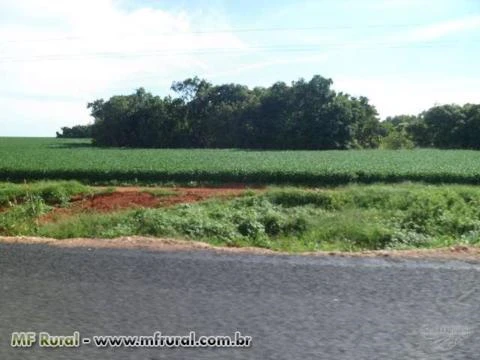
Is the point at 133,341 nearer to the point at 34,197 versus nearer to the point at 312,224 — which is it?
the point at 312,224

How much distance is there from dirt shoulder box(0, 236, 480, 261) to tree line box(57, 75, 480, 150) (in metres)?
48.7

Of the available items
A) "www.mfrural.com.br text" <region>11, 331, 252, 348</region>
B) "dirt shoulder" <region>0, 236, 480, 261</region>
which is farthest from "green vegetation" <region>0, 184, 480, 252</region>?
"www.mfrural.com.br text" <region>11, 331, 252, 348</region>

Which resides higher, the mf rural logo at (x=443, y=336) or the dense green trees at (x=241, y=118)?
the dense green trees at (x=241, y=118)

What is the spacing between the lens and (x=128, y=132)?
74.8 m

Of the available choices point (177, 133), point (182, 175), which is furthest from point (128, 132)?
point (182, 175)

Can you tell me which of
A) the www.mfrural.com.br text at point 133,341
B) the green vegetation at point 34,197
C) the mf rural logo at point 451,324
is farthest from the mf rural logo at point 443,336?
the green vegetation at point 34,197

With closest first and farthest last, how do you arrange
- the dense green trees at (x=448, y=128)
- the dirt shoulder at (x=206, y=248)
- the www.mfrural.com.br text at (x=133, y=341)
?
the www.mfrural.com.br text at (x=133, y=341) → the dirt shoulder at (x=206, y=248) → the dense green trees at (x=448, y=128)

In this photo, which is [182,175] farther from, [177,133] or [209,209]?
[177,133]

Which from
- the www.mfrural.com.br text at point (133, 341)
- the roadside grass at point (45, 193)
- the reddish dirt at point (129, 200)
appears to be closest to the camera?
the www.mfrural.com.br text at point (133, 341)

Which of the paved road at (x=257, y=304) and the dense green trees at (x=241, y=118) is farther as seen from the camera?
the dense green trees at (x=241, y=118)

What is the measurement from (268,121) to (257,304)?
2308 inches

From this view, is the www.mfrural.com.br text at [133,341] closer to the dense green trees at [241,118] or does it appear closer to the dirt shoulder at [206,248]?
the dirt shoulder at [206,248]

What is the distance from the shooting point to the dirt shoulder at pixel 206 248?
8820mm

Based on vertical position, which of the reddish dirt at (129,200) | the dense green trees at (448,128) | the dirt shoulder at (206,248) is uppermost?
the dense green trees at (448,128)
